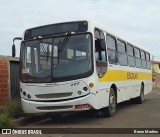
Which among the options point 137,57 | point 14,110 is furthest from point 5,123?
point 137,57

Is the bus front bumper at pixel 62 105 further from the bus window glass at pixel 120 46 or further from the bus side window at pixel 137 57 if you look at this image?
the bus side window at pixel 137 57

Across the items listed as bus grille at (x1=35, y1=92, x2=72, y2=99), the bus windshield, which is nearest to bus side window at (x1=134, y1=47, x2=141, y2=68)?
the bus windshield

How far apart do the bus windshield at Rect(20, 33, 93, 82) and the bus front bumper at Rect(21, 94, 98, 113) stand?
0.67 m

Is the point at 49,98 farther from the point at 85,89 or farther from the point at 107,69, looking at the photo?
the point at 107,69

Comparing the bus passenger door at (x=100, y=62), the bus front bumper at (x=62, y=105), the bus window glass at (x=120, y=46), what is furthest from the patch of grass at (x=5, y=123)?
the bus window glass at (x=120, y=46)

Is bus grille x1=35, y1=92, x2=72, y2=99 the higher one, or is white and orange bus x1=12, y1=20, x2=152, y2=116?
white and orange bus x1=12, y1=20, x2=152, y2=116

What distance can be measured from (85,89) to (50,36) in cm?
203

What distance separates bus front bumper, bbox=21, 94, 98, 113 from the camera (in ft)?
37.1

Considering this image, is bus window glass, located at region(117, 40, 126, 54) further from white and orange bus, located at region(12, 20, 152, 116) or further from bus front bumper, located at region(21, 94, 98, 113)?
bus front bumper, located at region(21, 94, 98, 113)

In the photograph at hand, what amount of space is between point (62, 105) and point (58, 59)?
139 cm

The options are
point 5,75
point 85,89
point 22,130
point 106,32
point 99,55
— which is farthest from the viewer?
point 5,75

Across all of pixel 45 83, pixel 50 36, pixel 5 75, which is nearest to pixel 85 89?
pixel 45 83

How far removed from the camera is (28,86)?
39.0ft

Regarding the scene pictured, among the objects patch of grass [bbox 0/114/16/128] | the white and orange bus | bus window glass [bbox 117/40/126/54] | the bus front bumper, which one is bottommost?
patch of grass [bbox 0/114/16/128]
